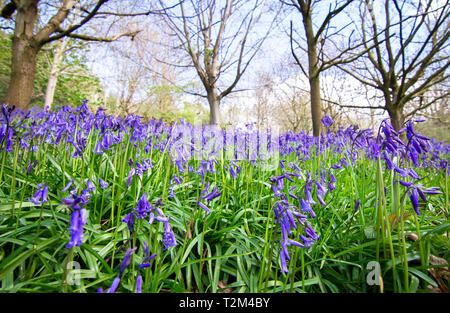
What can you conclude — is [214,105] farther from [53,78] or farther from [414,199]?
[53,78]

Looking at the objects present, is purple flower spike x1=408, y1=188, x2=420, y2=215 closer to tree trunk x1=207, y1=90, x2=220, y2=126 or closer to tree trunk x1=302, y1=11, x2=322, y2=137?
tree trunk x1=302, y1=11, x2=322, y2=137

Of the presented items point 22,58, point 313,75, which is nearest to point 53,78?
point 22,58

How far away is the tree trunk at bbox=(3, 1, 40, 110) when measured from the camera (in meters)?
5.87

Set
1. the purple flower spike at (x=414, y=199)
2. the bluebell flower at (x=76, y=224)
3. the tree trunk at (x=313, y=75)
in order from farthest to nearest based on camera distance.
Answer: the tree trunk at (x=313, y=75), the purple flower spike at (x=414, y=199), the bluebell flower at (x=76, y=224)

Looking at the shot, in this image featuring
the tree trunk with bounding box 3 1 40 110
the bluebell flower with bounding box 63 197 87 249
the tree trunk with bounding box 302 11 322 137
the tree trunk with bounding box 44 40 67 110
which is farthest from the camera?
the tree trunk with bounding box 44 40 67 110

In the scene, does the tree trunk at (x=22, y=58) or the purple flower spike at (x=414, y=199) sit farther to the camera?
the tree trunk at (x=22, y=58)

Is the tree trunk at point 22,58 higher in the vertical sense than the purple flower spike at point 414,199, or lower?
higher

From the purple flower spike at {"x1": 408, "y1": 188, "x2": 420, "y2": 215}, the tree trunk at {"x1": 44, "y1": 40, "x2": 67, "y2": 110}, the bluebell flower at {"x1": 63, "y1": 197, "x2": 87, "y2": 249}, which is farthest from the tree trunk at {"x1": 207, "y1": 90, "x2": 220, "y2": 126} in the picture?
the tree trunk at {"x1": 44, "y1": 40, "x2": 67, "y2": 110}

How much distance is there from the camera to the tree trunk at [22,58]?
5.87 m

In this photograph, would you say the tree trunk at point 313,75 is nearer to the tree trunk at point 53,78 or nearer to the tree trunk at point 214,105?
the tree trunk at point 214,105

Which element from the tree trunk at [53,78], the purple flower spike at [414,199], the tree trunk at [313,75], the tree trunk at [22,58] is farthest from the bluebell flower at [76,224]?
the tree trunk at [53,78]

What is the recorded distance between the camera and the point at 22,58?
5977 mm
